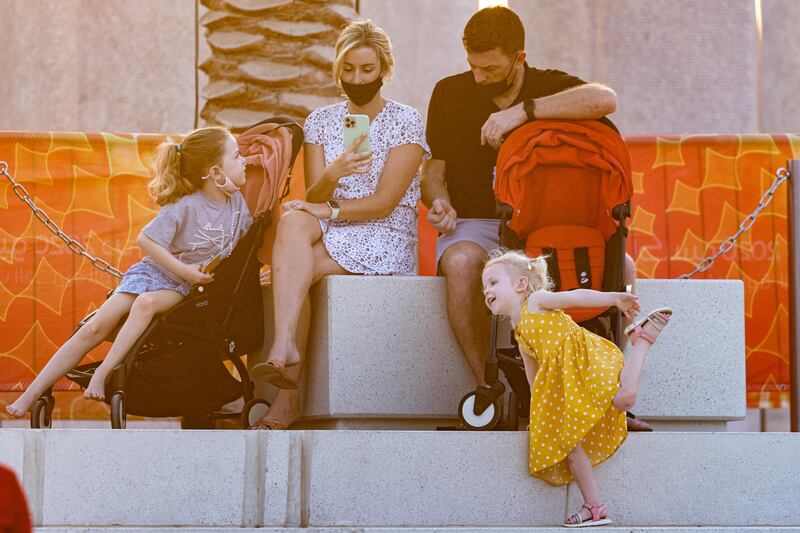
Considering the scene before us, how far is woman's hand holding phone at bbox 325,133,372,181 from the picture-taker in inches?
245

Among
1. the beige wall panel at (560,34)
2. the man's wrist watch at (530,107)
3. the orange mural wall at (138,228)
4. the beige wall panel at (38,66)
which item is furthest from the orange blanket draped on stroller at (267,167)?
the beige wall panel at (38,66)

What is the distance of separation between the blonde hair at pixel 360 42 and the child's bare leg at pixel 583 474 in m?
2.14

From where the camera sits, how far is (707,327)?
6305 mm

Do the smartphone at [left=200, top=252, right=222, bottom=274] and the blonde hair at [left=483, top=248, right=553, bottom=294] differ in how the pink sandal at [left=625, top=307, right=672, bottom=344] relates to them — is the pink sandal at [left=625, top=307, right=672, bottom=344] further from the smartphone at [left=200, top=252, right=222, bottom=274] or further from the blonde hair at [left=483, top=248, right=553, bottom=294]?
the smartphone at [left=200, top=252, right=222, bottom=274]

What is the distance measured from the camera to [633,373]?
16.9 feet

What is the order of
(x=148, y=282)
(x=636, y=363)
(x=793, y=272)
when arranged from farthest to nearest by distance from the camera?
1. (x=793, y=272)
2. (x=148, y=282)
3. (x=636, y=363)

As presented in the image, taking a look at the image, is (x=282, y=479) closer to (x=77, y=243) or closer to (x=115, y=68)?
(x=77, y=243)

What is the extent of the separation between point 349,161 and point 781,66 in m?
11.6

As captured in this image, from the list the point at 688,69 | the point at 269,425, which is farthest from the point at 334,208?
the point at 688,69

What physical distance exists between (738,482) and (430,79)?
1031cm

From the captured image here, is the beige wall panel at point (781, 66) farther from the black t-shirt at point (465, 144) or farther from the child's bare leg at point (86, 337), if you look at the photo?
the child's bare leg at point (86, 337)

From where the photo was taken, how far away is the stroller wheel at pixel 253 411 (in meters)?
6.08

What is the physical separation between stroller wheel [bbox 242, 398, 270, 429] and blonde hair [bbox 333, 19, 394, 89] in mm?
1422

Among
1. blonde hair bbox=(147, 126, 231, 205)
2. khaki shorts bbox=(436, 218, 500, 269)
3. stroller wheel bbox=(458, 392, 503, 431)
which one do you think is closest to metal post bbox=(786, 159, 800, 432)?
khaki shorts bbox=(436, 218, 500, 269)
